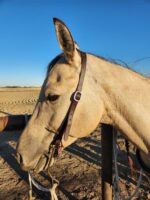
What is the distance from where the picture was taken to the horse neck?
2641 mm

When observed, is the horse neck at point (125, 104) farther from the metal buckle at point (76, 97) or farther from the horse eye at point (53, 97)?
the horse eye at point (53, 97)

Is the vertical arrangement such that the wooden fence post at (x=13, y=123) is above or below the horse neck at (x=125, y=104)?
below

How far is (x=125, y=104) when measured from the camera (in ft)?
8.73

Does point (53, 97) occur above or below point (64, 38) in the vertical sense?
below

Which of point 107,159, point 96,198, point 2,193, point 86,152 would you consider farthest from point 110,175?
point 86,152

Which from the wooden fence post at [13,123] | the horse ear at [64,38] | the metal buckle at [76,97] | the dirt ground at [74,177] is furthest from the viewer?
the dirt ground at [74,177]

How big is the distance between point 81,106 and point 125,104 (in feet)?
1.23

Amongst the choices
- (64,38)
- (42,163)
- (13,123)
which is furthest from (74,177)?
(64,38)

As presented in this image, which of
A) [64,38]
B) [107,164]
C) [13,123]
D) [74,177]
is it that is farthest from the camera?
[74,177]

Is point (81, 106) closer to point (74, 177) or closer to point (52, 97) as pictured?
point (52, 97)

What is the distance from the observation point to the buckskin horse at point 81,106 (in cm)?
262

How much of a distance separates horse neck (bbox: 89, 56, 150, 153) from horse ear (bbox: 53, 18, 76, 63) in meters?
0.28

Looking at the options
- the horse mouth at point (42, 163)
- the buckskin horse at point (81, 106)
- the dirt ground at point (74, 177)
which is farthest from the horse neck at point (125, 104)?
the dirt ground at point (74, 177)

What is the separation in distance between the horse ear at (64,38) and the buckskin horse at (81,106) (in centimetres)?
1
